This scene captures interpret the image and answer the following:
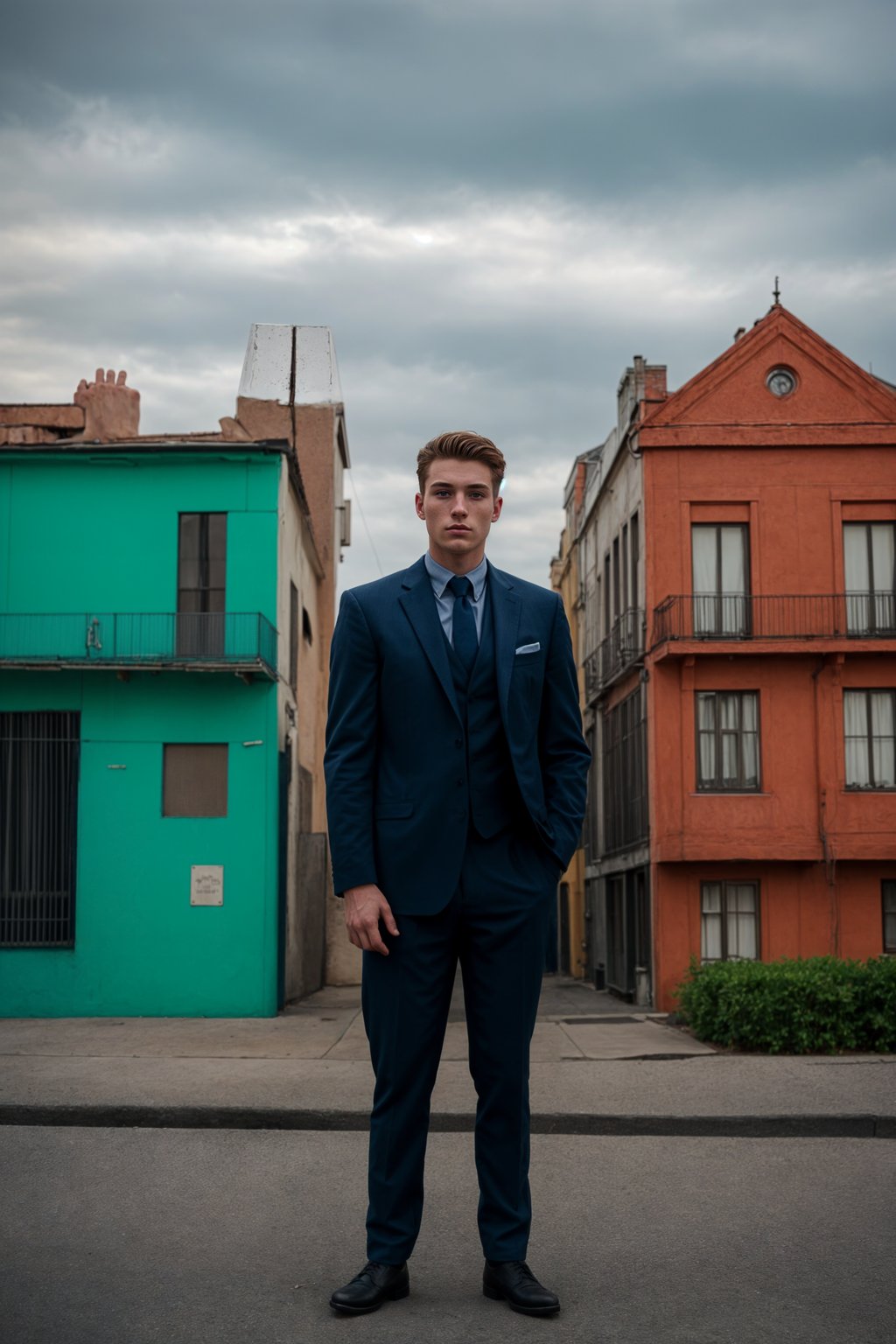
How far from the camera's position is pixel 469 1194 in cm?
580

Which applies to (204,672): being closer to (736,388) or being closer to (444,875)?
(736,388)

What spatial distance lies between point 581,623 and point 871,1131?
28745 mm

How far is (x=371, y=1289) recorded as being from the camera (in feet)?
13.0

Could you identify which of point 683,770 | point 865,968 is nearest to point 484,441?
point 865,968

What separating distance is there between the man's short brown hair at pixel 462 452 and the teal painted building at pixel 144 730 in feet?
47.6

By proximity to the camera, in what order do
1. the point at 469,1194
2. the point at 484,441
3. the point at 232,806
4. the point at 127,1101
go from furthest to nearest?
the point at 232,806
the point at 127,1101
the point at 469,1194
the point at 484,441

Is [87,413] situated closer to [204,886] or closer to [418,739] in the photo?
[204,886]

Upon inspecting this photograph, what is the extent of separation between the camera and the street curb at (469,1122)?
7.62 m

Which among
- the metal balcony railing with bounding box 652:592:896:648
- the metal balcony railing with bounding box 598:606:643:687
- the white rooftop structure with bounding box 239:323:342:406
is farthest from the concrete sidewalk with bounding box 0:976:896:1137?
the white rooftop structure with bounding box 239:323:342:406

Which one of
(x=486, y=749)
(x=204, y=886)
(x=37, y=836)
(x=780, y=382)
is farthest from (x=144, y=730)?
(x=486, y=749)

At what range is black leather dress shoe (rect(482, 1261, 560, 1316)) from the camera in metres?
3.90

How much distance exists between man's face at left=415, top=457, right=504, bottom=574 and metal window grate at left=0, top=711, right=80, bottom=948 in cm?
1537

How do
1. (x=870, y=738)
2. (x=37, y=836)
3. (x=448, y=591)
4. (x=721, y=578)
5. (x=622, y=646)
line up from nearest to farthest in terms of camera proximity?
1. (x=448, y=591)
2. (x=37, y=836)
3. (x=870, y=738)
4. (x=721, y=578)
5. (x=622, y=646)

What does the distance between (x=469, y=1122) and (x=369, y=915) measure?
4080 millimetres
